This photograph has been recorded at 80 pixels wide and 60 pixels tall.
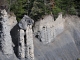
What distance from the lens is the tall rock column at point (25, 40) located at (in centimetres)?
2056

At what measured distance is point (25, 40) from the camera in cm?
2083

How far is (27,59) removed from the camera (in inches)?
817

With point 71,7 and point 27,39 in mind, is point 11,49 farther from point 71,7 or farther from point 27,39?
point 71,7

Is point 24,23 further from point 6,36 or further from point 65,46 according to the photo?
point 65,46

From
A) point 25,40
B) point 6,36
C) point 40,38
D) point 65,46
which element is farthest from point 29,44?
Result: point 65,46

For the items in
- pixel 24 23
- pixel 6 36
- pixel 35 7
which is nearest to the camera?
pixel 6 36

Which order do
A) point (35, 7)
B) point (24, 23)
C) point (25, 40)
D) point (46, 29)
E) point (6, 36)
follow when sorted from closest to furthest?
point (6, 36)
point (24, 23)
point (25, 40)
point (35, 7)
point (46, 29)

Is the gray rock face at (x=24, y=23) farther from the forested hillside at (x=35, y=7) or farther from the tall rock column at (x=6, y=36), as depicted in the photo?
the forested hillside at (x=35, y=7)

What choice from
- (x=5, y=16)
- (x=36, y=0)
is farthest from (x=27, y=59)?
(x=36, y=0)

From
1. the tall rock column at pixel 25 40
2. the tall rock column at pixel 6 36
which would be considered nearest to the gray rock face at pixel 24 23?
the tall rock column at pixel 25 40

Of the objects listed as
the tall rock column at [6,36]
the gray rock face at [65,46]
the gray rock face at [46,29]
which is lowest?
the gray rock face at [65,46]

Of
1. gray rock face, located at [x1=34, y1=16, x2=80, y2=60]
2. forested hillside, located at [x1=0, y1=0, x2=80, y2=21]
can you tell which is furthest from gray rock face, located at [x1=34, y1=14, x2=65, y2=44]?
forested hillside, located at [x1=0, y1=0, x2=80, y2=21]

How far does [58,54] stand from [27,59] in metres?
3.41

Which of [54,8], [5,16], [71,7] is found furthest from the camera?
[71,7]
